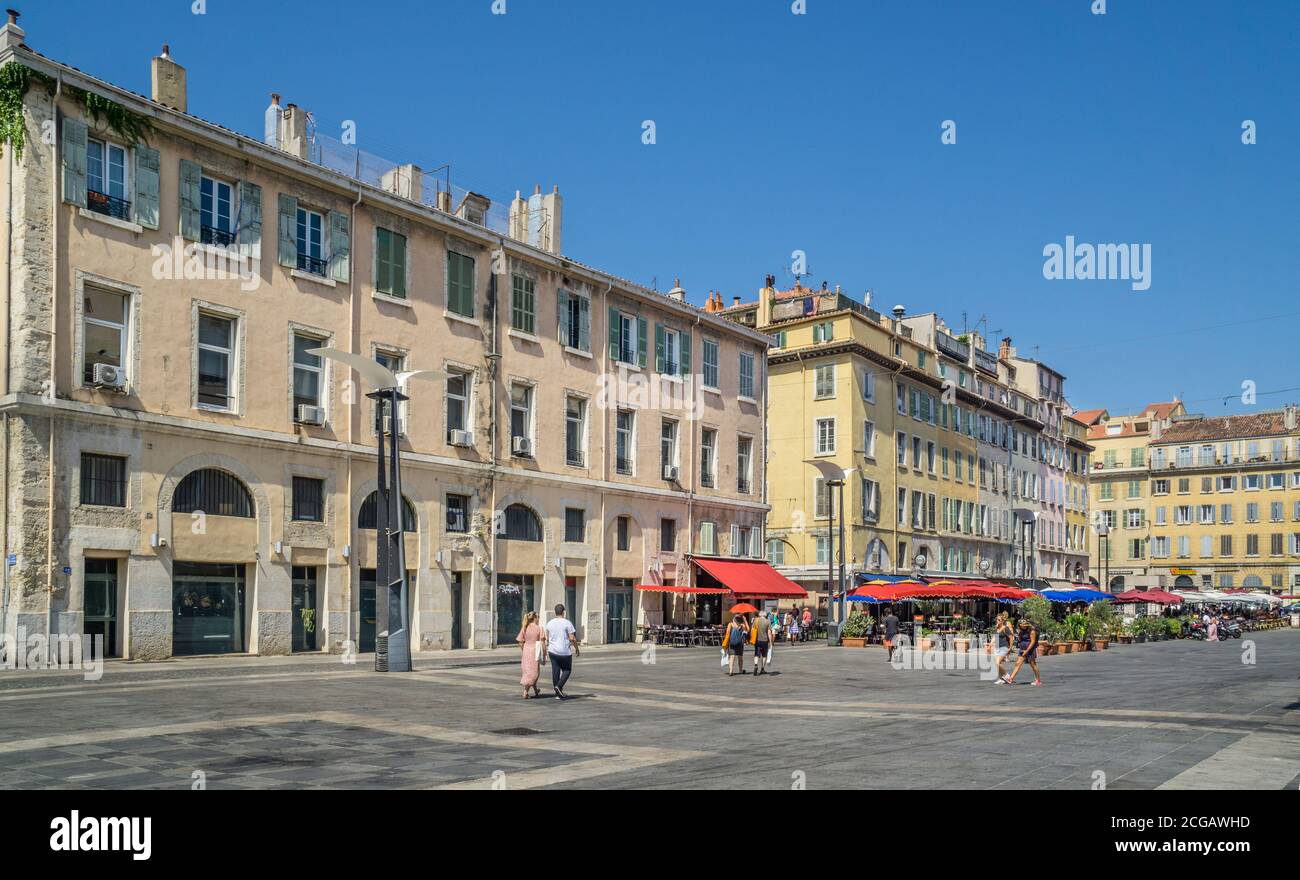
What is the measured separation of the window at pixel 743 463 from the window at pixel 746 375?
193cm

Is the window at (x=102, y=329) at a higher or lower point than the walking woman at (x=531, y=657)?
higher

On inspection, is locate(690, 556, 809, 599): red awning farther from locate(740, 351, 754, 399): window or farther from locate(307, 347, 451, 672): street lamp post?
locate(307, 347, 451, 672): street lamp post

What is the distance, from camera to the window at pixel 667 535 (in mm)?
42188

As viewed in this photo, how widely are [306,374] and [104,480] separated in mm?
6317

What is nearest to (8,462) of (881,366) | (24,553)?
(24,553)

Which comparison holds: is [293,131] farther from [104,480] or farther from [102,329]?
[104,480]

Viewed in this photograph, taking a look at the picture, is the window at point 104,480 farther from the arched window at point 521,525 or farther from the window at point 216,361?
the arched window at point 521,525

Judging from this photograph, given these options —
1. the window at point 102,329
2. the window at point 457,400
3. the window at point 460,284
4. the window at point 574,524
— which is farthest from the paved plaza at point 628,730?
the window at point 460,284

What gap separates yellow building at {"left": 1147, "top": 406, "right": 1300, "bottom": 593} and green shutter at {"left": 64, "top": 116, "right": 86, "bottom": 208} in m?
88.1

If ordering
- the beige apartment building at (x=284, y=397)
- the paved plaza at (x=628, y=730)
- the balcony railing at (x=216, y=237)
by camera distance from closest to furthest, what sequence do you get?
the paved plaza at (x=628, y=730)
the beige apartment building at (x=284, y=397)
the balcony railing at (x=216, y=237)

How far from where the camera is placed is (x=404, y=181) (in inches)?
1344

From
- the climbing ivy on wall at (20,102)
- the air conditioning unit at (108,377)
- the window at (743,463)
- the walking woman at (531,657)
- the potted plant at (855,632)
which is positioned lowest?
the potted plant at (855,632)

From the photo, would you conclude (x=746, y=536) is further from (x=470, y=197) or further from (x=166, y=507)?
(x=166, y=507)

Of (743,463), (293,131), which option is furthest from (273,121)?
(743,463)
